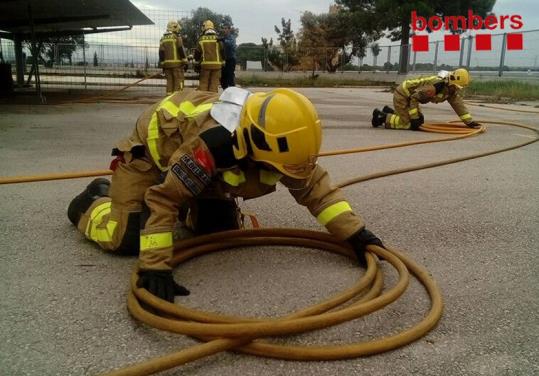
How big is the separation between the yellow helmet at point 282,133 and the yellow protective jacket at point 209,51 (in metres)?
8.85

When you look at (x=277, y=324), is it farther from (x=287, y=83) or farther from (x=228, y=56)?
(x=287, y=83)

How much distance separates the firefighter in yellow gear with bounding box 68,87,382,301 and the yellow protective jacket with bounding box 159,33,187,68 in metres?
8.46

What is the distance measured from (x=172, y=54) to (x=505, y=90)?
1250 cm

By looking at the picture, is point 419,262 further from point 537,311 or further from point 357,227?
point 537,311

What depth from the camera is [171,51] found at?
1111 centimetres

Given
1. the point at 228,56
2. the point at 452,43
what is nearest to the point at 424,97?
the point at 228,56

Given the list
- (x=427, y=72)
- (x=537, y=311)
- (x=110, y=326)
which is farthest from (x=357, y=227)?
(x=427, y=72)

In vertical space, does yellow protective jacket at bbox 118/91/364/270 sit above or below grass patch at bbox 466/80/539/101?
below

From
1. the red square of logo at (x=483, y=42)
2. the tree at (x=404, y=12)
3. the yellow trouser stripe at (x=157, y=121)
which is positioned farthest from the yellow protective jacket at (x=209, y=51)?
the tree at (x=404, y=12)

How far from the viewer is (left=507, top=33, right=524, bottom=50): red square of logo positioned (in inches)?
866

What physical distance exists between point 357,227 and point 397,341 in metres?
0.87

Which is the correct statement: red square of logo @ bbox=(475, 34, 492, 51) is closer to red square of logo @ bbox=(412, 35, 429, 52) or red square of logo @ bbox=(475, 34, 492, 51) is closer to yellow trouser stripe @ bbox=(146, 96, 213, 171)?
red square of logo @ bbox=(412, 35, 429, 52)

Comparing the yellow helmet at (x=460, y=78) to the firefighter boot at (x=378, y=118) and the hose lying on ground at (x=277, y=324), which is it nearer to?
the firefighter boot at (x=378, y=118)

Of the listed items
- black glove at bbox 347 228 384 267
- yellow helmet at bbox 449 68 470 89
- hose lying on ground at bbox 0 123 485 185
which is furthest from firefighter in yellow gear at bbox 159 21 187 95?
black glove at bbox 347 228 384 267
